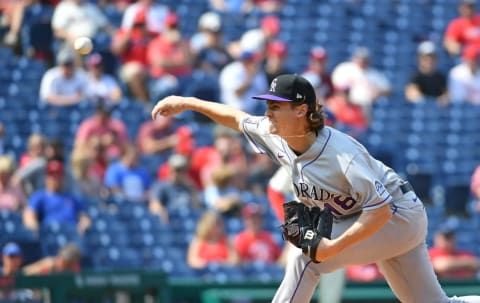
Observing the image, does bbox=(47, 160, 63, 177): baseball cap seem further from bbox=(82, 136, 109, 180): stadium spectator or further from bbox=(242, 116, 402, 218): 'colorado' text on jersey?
bbox=(242, 116, 402, 218): 'colorado' text on jersey

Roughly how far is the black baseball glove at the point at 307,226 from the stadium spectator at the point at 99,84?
6.04 m

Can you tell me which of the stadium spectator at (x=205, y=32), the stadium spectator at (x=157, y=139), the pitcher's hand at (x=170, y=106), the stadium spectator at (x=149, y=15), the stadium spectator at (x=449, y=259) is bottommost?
the stadium spectator at (x=449, y=259)

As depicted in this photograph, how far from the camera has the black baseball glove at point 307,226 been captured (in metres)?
4.93

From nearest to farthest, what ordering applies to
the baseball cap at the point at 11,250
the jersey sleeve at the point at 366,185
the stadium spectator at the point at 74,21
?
the jersey sleeve at the point at 366,185, the baseball cap at the point at 11,250, the stadium spectator at the point at 74,21

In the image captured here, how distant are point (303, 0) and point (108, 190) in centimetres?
413

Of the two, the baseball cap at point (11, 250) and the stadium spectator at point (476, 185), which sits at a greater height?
the baseball cap at point (11, 250)

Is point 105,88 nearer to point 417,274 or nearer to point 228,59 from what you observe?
point 228,59

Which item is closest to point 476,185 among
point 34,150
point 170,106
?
point 34,150

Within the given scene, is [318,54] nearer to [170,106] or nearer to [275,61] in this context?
[275,61]

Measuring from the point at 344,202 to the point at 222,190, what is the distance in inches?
206

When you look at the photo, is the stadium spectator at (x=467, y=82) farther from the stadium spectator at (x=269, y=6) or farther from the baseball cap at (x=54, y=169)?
the baseball cap at (x=54, y=169)

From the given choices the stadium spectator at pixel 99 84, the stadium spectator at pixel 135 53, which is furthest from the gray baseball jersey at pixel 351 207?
the stadium spectator at pixel 135 53

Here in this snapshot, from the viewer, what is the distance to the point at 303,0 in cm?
1302

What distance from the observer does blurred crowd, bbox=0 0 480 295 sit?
31.5 ft
